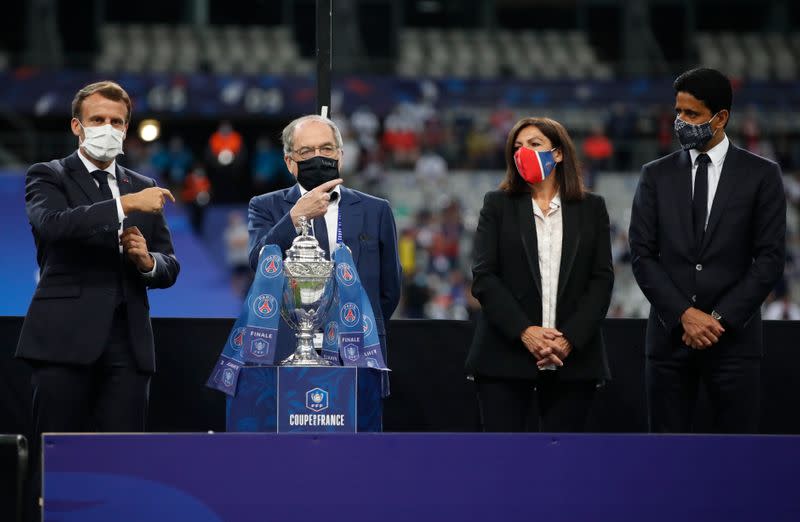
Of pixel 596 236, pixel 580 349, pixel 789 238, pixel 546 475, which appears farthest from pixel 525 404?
pixel 789 238

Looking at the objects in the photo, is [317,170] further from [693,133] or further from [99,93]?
[693,133]

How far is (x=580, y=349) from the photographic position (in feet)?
11.7

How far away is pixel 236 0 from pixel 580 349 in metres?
19.3

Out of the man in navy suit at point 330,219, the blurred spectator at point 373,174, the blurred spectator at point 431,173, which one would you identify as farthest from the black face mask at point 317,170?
the blurred spectator at point 431,173

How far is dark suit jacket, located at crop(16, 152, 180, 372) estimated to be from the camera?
3344 mm

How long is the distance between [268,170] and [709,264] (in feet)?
43.8

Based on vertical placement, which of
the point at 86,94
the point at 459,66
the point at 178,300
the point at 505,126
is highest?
the point at 459,66

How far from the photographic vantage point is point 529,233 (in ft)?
12.0

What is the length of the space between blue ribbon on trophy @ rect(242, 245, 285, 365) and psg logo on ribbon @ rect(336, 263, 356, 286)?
0.15 metres

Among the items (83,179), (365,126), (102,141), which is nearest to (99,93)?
(102,141)

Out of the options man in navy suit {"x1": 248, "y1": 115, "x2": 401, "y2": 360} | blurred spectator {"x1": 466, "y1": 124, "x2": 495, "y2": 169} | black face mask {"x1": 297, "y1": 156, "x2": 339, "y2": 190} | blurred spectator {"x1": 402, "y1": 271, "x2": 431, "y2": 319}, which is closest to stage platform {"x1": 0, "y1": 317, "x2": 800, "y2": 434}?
man in navy suit {"x1": 248, "y1": 115, "x2": 401, "y2": 360}

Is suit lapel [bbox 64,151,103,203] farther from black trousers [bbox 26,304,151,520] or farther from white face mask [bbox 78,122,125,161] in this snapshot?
black trousers [bbox 26,304,151,520]

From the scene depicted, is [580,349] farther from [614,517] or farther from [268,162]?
[268,162]

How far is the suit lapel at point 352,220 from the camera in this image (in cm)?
364
